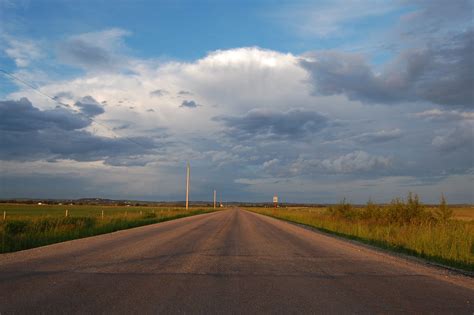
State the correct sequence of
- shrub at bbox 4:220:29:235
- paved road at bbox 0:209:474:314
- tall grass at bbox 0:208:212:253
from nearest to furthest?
1. paved road at bbox 0:209:474:314
2. tall grass at bbox 0:208:212:253
3. shrub at bbox 4:220:29:235

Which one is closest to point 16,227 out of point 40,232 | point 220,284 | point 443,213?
point 40,232

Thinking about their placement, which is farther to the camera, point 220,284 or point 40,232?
point 40,232

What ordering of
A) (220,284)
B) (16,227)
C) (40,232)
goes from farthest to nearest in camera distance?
(16,227), (40,232), (220,284)

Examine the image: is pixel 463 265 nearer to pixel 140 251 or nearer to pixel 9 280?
pixel 140 251

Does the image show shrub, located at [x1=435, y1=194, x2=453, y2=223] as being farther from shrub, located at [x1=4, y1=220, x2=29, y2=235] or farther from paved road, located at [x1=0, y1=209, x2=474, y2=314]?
shrub, located at [x1=4, y1=220, x2=29, y2=235]

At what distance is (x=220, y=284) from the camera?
9141 millimetres

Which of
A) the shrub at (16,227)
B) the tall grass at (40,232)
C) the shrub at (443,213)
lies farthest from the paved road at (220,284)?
the shrub at (443,213)

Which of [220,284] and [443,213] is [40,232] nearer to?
[220,284]

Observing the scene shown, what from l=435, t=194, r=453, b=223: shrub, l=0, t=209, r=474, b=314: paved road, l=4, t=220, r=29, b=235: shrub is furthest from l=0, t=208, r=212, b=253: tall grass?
l=435, t=194, r=453, b=223: shrub

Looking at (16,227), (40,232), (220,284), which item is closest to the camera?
(220,284)

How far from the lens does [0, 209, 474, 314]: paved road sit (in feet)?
23.7

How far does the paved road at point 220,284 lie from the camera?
724 centimetres

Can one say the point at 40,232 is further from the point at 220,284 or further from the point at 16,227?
the point at 220,284

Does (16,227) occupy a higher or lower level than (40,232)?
higher
